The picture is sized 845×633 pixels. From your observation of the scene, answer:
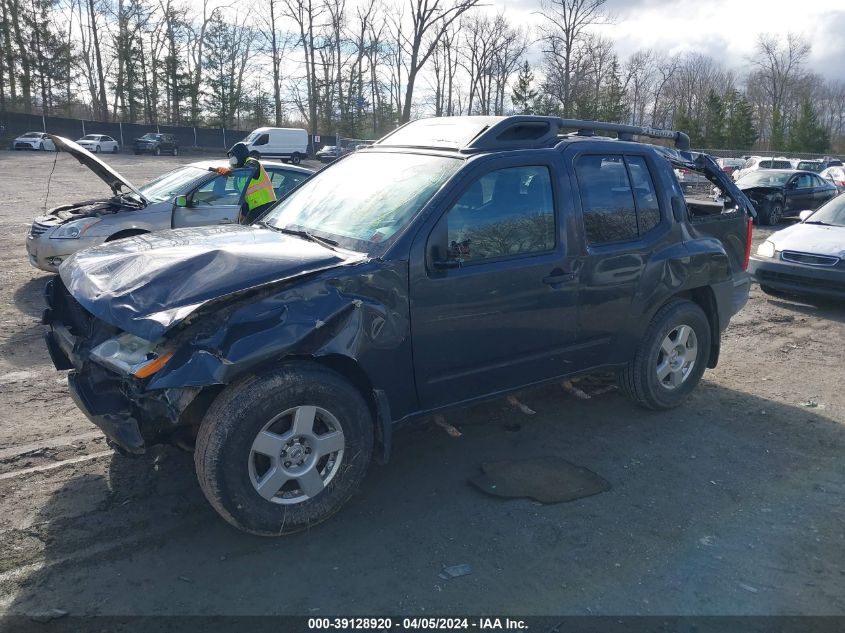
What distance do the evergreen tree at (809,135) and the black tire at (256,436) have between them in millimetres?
59385

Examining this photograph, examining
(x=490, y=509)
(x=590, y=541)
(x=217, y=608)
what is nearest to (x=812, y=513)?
(x=590, y=541)

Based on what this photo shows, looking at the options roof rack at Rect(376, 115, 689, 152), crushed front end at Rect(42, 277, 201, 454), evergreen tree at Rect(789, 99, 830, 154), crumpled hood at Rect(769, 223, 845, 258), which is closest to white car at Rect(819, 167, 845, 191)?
crumpled hood at Rect(769, 223, 845, 258)

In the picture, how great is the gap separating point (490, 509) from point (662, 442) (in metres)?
1.61

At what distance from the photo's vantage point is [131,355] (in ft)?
10.6

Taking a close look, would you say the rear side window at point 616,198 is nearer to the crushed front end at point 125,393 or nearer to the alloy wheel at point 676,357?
the alloy wheel at point 676,357

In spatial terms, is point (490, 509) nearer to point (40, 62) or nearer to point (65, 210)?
point (65, 210)

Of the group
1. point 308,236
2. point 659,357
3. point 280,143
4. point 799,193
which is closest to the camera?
point 308,236

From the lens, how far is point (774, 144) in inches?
2200

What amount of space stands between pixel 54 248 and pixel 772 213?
16966mm

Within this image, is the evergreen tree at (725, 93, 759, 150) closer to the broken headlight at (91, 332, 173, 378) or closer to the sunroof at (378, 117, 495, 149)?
the sunroof at (378, 117, 495, 149)

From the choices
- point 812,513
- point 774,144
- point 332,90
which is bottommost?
point 812,513

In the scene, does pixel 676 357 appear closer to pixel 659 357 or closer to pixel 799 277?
pixel 659 357

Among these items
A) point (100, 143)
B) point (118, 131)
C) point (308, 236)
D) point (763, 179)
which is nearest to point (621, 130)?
point (308, 236)

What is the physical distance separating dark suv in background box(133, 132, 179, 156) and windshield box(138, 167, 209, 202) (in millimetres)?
38669
